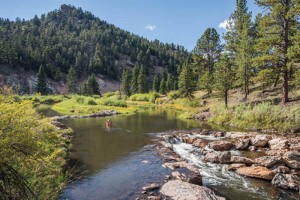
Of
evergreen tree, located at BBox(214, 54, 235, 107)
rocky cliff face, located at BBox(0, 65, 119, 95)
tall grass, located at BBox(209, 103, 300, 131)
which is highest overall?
rocky cliff face, located at BBox(0, 65, 119, 95)

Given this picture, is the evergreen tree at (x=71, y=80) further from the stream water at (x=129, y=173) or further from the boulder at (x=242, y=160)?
the boulder at (x=242, y=160)

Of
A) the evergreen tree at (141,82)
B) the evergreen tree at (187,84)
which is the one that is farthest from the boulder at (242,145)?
the evergreen tree at (141,82)

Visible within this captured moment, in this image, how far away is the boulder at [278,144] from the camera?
2180cm

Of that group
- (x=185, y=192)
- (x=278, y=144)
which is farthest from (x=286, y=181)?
(x=278, y=144)

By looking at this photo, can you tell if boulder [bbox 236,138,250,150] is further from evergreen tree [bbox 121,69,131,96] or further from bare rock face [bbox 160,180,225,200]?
evergreen tree [bbox 121,69,131,96]

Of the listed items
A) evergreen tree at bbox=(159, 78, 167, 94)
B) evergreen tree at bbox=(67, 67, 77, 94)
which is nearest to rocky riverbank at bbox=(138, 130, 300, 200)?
evergreen tree at bbox=(159, 78, 167, 94)

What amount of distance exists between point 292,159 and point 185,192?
10.1m

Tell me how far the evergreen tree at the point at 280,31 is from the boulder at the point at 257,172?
20926 millimetres

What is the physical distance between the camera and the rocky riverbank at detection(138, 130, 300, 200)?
1346cm

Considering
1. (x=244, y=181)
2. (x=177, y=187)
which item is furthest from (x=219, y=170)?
(x=177, y=187)

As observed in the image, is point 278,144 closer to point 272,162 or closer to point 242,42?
point 272,162

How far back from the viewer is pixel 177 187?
13539 millimetres

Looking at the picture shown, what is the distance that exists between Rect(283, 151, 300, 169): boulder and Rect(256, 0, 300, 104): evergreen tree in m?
17.3

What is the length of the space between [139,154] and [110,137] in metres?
7.64
